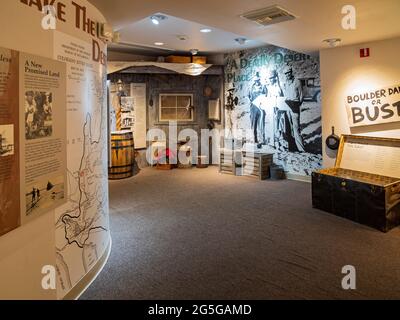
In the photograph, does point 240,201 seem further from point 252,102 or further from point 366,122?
point 252,102

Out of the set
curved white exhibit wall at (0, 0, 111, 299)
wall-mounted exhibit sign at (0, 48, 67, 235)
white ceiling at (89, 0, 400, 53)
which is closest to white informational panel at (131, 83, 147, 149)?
white ceiling at (89, 0, 400, 53)

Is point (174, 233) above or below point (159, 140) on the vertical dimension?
below

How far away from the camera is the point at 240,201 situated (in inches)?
183

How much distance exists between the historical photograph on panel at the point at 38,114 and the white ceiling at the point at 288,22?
1.12m

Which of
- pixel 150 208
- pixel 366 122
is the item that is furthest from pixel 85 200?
pixel 366 122

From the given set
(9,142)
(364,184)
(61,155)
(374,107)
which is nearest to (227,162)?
(374,107)

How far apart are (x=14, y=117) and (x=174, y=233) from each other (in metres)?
2.22

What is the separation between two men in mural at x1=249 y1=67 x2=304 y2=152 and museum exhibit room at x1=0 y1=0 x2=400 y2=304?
0.03 meters

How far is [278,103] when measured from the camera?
244 inches

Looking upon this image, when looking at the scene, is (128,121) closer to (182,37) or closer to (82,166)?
(182,37)

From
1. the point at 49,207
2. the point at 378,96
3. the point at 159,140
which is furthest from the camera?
the point at 159,140

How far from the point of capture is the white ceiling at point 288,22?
106 inches

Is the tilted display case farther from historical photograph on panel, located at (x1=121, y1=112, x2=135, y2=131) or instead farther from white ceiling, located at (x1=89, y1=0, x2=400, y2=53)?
historical photograph on panel, located at (x1=121, y1=112, x2=135, y2=131)

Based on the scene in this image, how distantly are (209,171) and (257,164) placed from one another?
1.20 m
